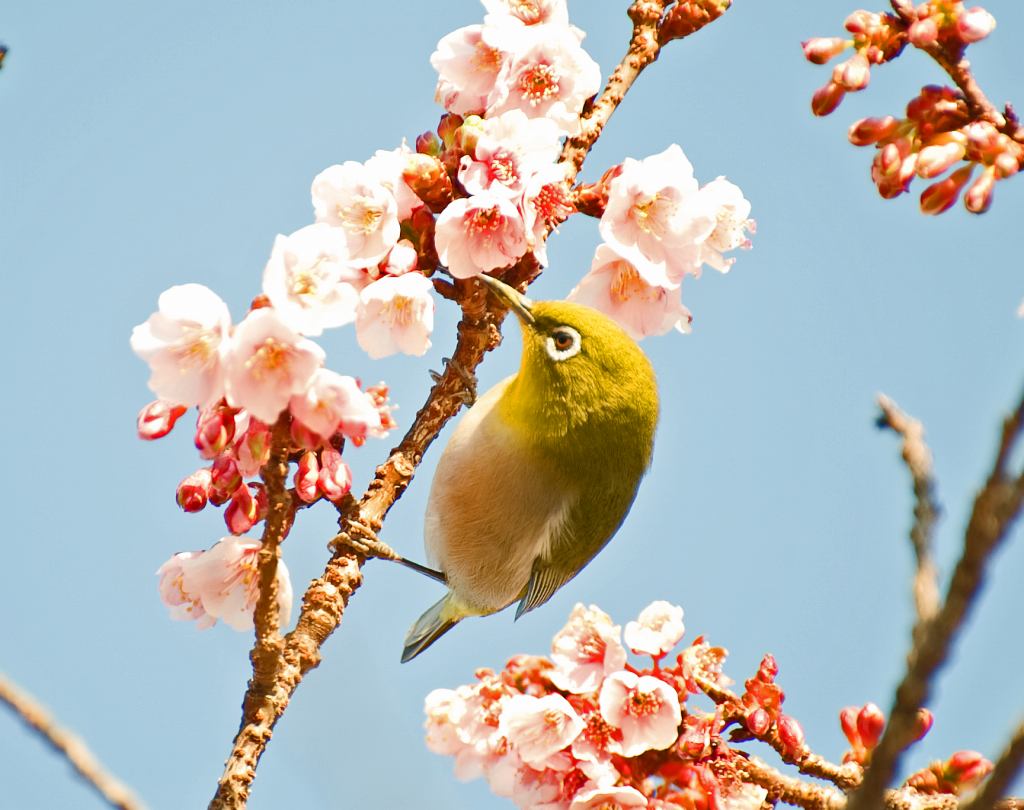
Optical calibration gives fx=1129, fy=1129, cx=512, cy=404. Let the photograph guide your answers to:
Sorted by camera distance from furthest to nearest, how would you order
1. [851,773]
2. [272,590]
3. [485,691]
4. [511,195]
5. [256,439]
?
[485,691] < [511,195] < [851,773] < [256,439] < [272,590]

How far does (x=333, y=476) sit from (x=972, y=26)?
235 centimetres

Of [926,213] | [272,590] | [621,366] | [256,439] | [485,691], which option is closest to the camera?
[272,590]

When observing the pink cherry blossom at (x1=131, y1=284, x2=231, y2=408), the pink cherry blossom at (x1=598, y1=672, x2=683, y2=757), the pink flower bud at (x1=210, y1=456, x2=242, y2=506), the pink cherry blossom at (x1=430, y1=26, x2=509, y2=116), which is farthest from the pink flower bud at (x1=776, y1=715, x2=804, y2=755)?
the pink cherry blossom at (x1=430, y1=26, x2=509, y2=116)

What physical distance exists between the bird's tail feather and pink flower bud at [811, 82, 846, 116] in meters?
3.73

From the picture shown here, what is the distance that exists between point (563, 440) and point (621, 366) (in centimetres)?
46

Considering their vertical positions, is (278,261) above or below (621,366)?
above

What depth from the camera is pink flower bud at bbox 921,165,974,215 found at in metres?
3.11

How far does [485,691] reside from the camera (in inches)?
179

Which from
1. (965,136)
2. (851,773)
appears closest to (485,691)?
(851,773)

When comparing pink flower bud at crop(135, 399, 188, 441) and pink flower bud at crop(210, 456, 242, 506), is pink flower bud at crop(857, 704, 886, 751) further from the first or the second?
pink flower bud at crop(135, 399, 188, 441)

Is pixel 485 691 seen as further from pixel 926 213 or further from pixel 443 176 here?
pixel 926 213

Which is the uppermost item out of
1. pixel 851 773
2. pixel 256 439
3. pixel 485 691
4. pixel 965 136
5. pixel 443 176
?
pixel 965 136

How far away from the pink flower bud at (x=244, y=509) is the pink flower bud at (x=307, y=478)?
0.68ft

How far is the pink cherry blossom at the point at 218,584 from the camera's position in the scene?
399cm
